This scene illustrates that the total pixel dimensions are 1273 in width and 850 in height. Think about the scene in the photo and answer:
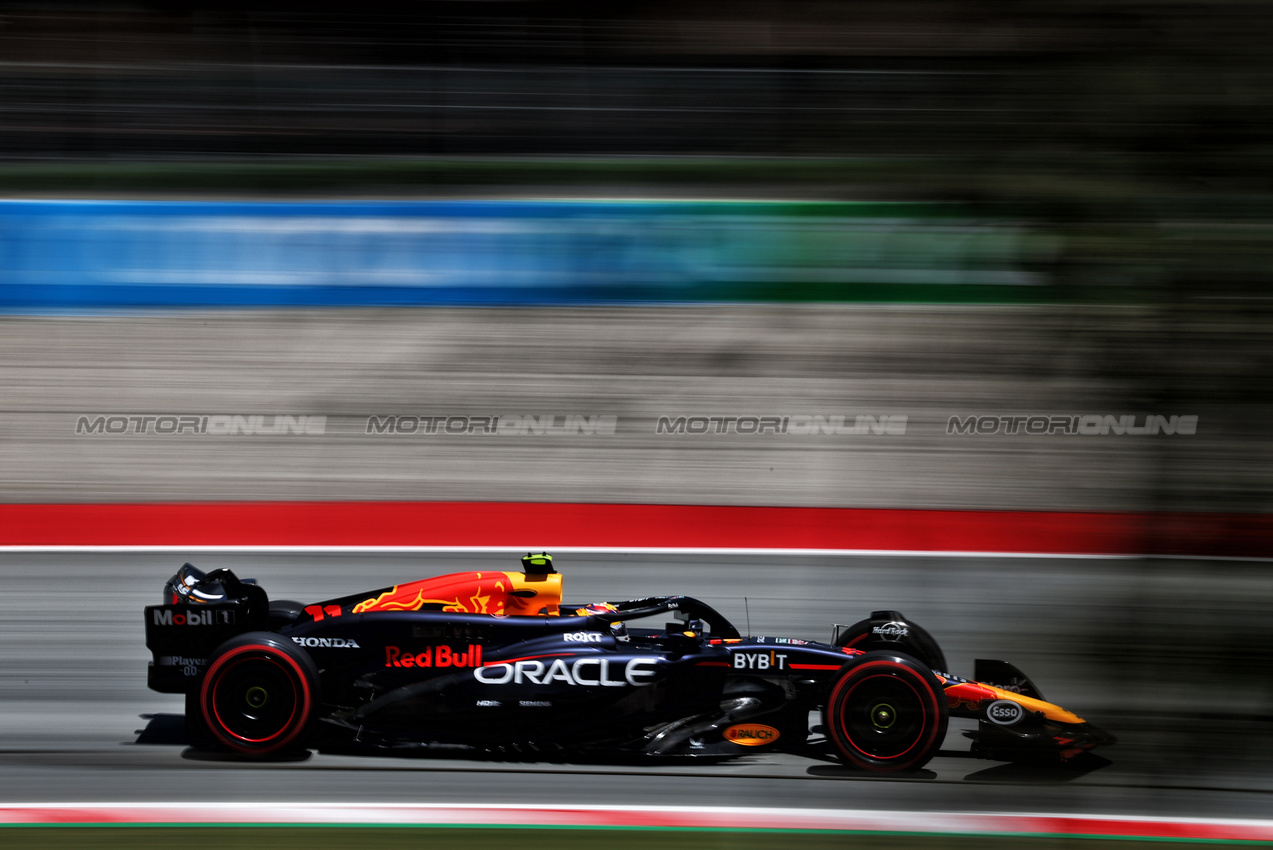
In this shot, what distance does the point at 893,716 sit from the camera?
4.31m

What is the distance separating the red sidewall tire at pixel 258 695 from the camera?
4.30m

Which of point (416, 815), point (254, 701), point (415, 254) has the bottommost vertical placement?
point (416, 815)

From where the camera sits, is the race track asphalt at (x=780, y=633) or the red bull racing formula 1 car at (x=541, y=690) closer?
the race track asphalt at (x=780, y=633)

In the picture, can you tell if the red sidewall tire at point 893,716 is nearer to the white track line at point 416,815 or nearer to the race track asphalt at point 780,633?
the race track asphalt at point 780,633

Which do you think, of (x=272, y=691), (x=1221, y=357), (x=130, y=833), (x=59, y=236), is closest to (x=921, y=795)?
(x=1221, y=357)

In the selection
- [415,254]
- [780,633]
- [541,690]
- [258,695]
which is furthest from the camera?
[415,254]

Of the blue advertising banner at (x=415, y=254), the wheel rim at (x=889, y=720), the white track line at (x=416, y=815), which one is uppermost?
the blue advertising banner at (x=415, y=254)

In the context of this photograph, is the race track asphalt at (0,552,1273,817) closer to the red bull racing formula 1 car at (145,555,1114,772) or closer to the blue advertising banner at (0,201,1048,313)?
the red bull racing formula 1 car at (145,555,1114,772)

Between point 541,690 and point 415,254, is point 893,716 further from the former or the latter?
point 415,254

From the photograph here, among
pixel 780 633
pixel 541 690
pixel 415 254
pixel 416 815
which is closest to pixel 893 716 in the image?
pixel 541 690

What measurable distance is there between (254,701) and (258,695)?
0.03 m

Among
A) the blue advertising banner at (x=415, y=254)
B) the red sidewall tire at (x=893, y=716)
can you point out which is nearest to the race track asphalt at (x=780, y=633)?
the red sidewall tire at (x=893, y=716)

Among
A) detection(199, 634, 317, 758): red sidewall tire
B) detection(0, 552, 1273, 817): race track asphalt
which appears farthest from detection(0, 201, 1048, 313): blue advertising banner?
detection(199, 634, 317, 758): red sidewall tire

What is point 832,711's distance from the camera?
13.7ft
